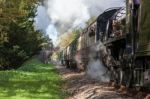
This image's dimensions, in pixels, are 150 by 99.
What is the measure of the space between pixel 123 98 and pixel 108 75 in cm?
756

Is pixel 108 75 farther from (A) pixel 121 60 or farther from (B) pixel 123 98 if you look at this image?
(B) pixel 123 98

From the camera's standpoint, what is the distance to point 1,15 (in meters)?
20.9

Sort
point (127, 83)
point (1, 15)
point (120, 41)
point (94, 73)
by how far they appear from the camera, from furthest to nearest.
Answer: point (94, 73) → point (1, 15) → point (120, 41) → point (127, 83)

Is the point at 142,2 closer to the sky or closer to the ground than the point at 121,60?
closer to the sky

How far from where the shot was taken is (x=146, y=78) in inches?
495

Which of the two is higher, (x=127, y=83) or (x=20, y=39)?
(x=20, y=39)

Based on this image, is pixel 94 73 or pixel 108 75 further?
pixel 94 73

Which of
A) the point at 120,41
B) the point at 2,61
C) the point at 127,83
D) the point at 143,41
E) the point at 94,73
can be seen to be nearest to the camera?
the point at 143,41

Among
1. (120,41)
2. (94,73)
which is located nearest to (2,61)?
(94,73)

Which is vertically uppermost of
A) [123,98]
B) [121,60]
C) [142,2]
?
[142,2]

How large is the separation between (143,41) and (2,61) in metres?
30.7

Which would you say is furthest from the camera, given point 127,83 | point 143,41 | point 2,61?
point 2,61

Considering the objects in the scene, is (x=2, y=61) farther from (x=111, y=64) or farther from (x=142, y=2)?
(x=142, y=2)

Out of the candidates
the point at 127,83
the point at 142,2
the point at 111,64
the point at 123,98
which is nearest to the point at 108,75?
the point at 111,64
